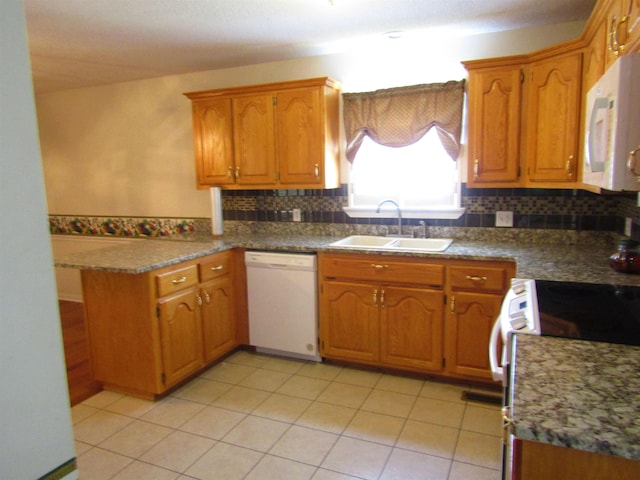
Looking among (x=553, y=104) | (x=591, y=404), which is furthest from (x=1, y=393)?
(x=553, y=104)

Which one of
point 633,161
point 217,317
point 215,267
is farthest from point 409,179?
point 633,161

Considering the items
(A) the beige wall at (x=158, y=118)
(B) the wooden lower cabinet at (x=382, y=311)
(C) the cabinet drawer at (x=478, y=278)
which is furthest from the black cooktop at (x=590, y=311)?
(A) the beige wall at (x=158, y=118)

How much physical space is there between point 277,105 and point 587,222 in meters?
2.28

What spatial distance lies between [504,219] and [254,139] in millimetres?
1929

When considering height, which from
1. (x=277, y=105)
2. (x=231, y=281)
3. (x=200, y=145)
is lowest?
(x=231, y=281)

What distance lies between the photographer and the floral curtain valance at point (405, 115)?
3.15 metres

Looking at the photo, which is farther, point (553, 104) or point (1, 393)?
point (553, 104)

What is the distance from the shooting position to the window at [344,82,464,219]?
3.19 metres

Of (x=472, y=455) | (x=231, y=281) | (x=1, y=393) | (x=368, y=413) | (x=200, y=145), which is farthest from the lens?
(x=200, y=145)

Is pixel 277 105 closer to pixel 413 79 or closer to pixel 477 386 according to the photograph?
pixel 413 79

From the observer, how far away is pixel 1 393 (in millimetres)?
778

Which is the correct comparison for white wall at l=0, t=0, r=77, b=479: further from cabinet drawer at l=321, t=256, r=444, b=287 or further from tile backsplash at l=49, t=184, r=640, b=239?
tile backsplash at l=49, t=184, r=640, b=239

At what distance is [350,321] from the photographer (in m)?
3.11

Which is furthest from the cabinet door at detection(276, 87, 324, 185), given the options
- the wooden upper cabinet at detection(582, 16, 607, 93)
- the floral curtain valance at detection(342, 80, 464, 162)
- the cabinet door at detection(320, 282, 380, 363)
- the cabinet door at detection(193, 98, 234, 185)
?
the wooden upper cabinet at detection(582, 16, 607, 93)
